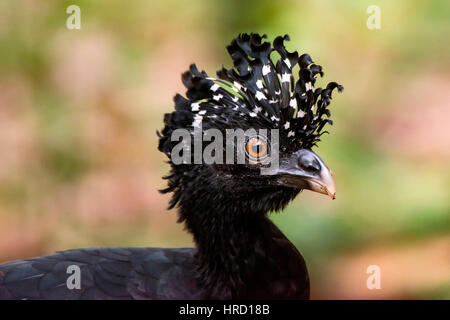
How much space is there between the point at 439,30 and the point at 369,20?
785 millimetres

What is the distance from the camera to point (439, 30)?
625 cm

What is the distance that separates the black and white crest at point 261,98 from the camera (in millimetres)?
3594

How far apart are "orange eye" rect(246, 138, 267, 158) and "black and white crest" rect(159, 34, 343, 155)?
0.29 ft

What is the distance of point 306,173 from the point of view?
3.56 meters

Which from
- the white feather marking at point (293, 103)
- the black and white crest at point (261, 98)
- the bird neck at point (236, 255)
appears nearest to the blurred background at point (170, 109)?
the bird neck at point (236, 255)

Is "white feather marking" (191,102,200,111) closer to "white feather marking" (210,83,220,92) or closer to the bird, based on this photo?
the bird

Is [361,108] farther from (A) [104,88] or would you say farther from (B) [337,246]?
(A) [104,88]

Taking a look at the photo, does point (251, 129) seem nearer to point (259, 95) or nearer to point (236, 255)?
point (259, 95)

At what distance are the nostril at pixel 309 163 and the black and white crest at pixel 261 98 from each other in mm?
105

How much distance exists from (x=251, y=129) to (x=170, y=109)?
2.80 meters

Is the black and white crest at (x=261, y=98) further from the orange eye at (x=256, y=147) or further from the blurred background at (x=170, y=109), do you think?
the blurred background at (x=170, y=109)

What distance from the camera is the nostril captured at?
353cm

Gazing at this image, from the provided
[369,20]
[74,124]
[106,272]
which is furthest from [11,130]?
[369,20]

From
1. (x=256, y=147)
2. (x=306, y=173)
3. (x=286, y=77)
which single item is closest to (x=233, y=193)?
(x=256, y=147)
